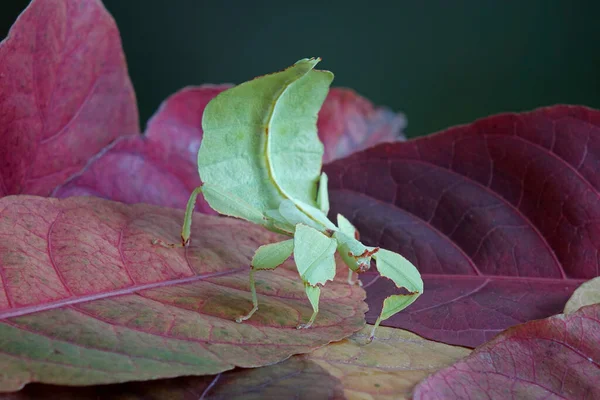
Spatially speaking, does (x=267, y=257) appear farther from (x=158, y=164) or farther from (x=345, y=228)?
(x=158, y=164)

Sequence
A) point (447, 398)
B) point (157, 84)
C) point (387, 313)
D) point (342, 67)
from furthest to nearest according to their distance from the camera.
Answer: point (342, 67)
point (157, 84)
point (387, 313)
point (447, 398)

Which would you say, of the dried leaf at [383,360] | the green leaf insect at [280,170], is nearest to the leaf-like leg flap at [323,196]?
the green leaf insect at [280,170]

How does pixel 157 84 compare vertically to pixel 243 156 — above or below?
below

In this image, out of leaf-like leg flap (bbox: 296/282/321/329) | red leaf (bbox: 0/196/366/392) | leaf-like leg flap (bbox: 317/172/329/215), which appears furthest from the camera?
leaf-like leg flap (bbox: 317/172/329/215)

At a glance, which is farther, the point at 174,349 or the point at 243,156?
the point at 243,156

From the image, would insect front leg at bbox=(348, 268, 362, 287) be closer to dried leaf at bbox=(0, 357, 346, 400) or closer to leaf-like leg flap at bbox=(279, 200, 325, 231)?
leaf-like leg flap at bbox=(279, 200, 325, 231)

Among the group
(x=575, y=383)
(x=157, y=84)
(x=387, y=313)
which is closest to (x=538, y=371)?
(x=575, y=383)

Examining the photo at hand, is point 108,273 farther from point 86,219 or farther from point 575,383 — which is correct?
point 575,383

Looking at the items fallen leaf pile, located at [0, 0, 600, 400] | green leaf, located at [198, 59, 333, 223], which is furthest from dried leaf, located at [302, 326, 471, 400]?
green leaf, located at [198, 59, 333, 223]
